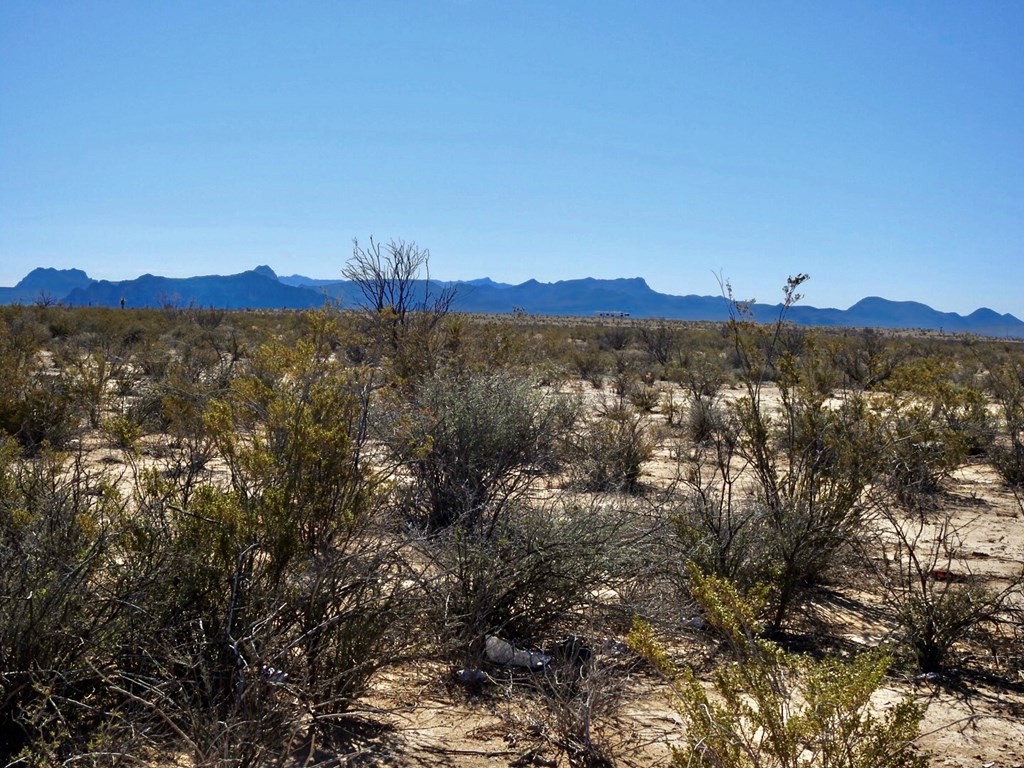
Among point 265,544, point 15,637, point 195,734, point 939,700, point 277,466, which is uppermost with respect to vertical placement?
point 277,466

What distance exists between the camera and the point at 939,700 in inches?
163

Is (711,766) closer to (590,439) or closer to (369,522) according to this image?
(369,522)

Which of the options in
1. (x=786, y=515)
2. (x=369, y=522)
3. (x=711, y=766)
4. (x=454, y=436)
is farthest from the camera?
(x=454, y=436)

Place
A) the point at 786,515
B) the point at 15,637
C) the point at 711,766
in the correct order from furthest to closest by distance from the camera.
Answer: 1. the point at 786,515
2. the point at 15,637
3. the point at 711,766

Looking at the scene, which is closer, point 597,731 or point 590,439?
point 597,731

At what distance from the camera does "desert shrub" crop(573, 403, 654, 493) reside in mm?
8570

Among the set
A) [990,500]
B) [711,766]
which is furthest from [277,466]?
[990,500]

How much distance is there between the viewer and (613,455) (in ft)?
30.2

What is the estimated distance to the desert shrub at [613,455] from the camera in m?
8.57

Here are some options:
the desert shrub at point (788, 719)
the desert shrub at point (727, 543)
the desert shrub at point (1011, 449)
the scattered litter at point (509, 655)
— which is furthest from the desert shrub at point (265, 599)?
the desert shrub at point (1011, 449)

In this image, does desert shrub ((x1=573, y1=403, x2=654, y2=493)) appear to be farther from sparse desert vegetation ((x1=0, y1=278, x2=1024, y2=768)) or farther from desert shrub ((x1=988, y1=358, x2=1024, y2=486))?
desert shrub ((x1=988, y1=358, x2=1024, y2=486))

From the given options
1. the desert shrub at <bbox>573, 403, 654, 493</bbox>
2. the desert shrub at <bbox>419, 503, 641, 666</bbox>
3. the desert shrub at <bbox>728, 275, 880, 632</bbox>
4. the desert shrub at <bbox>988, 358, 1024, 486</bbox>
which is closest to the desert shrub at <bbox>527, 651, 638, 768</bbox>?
the desert shrub at <bbox>419, 503, 641, 666</bbox>

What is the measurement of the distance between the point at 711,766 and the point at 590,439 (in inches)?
261

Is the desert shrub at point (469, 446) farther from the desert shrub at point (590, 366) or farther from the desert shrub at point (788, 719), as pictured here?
the desert shrub at point (590, 366)
